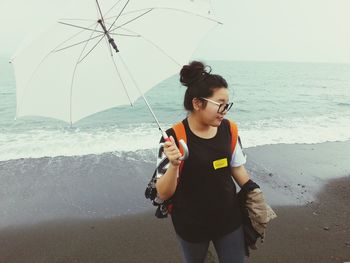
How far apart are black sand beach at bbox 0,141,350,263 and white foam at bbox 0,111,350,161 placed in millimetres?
1047

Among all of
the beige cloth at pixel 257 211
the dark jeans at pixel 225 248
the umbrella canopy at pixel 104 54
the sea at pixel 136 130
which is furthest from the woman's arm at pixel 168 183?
the sea at pixel 136 130

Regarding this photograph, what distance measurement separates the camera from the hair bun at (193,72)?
211cm

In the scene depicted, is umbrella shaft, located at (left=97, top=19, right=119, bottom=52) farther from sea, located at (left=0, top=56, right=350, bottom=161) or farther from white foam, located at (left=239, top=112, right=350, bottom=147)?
white foam, located at (left=239, top=112, right=350, bottom=147)

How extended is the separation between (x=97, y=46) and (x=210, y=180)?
148 cm

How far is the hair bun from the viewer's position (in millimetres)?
2109

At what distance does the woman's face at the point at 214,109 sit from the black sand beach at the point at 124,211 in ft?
6.32

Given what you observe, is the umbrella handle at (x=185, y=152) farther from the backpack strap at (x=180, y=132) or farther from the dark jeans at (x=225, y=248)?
the dark jeans at (x=225, y=248)

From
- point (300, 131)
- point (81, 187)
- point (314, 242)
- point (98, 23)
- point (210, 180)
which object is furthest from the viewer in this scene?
point (300, 131)

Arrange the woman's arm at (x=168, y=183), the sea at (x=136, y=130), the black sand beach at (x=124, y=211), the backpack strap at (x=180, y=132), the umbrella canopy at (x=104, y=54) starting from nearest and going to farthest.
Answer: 1. the woman's arm at (x=168, y=183)
2. the backpack strap at (x=180, y=132)
3. the umbrella canopy at (x=104, y=54)
4. the black sand beach at (x=124, y=211)
5. the sea at (x=136, y=130)

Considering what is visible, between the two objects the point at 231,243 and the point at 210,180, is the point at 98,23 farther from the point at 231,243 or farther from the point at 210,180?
the point at 231,243

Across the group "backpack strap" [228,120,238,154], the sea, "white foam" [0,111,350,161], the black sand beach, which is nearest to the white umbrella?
"backpack strap" [228,120,238,154]

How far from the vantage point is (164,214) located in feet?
7.38

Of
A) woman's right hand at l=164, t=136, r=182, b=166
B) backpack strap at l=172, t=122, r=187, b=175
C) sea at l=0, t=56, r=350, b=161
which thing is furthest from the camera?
sea at l=0, t=56, r=350, b=161

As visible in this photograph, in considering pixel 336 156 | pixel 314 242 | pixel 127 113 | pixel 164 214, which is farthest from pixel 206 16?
pixel 127 113
